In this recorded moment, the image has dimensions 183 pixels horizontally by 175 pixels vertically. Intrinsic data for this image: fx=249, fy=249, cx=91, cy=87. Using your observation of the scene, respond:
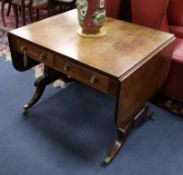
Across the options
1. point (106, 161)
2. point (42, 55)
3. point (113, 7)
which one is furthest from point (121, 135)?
point (113, 7)

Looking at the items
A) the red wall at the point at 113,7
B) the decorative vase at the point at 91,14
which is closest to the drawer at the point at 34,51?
the decorative vase at the point at 91,14

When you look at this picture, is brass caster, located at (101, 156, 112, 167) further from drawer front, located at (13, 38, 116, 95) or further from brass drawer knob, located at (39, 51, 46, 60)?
brass drawer knob, located at (39, 51, 46, 60)

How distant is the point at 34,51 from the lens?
1421 millimetres

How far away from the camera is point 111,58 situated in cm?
125

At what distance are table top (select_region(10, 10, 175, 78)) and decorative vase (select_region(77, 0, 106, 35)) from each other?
0.06 metres

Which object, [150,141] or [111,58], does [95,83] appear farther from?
[150,141]

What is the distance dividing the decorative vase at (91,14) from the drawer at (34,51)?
26 centimetres

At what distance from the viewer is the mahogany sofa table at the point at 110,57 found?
119 cm

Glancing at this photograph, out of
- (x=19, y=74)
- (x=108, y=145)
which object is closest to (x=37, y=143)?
(x=108, y=145)

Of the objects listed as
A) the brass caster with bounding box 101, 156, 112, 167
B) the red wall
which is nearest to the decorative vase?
the red wall

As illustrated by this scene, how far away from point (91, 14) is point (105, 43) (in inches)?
6.9

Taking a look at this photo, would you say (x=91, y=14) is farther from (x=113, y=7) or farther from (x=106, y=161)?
(x=106, y=161)

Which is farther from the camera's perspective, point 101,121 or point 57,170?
point 101,121

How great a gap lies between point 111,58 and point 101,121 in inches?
25.6
